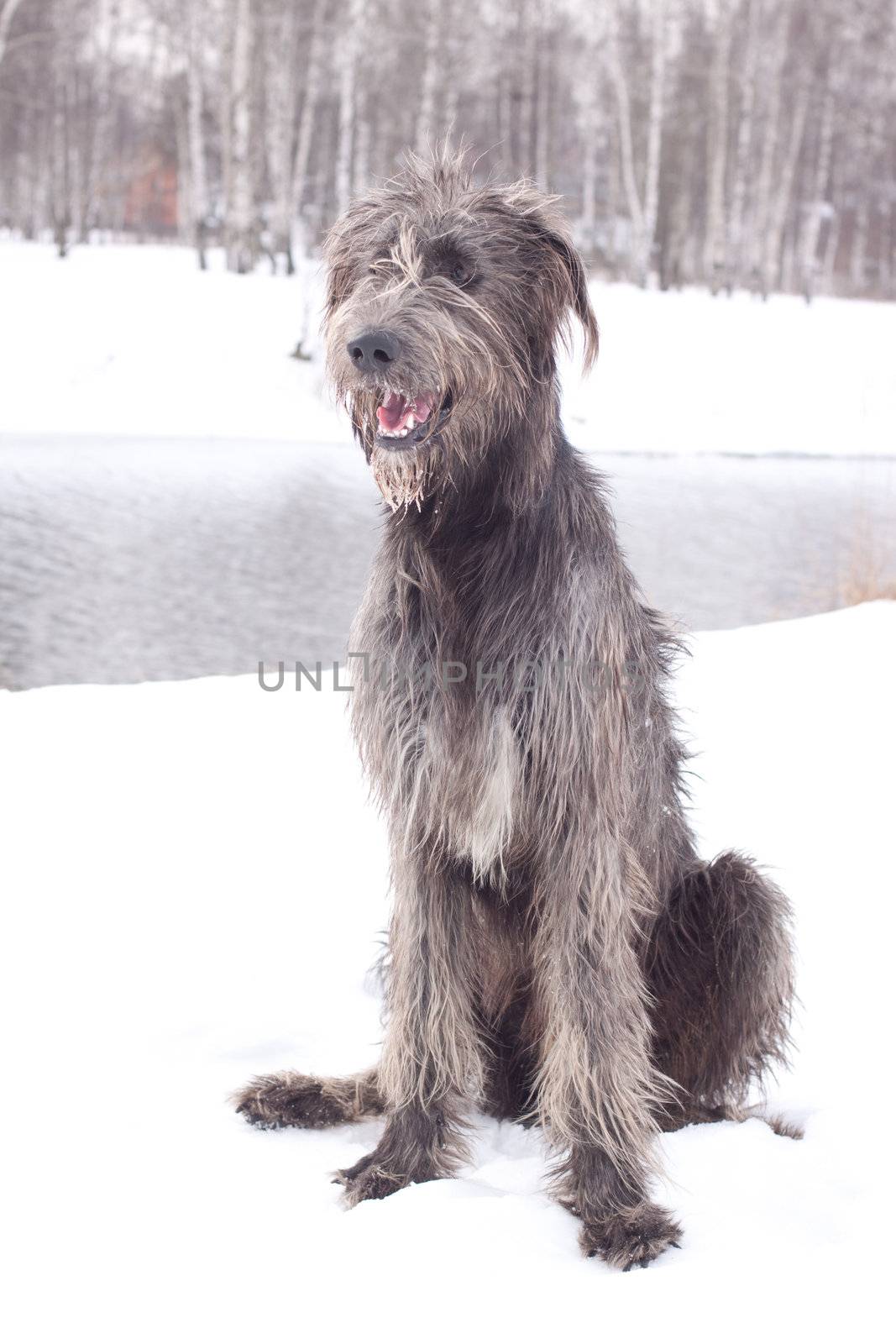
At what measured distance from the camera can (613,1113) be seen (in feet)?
8.75

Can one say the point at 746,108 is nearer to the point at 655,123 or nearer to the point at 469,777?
the point at 655,123

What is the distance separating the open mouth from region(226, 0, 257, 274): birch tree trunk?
2147 centimetres

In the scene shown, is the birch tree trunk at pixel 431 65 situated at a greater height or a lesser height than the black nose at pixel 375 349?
greater

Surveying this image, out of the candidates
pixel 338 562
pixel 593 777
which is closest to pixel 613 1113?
pixel 593 777

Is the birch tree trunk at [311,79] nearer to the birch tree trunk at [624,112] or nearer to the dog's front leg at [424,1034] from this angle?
the birch tree trunk at [624,112]

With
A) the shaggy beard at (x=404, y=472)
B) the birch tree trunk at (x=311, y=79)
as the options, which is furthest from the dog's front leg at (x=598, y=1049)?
the birch tree trunk at (x=311, y=79)

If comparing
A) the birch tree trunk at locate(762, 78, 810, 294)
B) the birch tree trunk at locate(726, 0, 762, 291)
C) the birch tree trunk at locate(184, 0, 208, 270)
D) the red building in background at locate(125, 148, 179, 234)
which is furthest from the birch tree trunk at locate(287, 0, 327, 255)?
the red building in background at locate(125, 148, 179, 234)

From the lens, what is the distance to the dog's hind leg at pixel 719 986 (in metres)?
2.90

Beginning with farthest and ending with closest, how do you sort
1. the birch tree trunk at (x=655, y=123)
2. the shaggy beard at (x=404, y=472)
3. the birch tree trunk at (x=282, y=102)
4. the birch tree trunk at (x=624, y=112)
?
1. the birch tree trunk at (x=624, y=112)
2. the birch tree trunk at (x=655, y=123)
3. the birch tree trunk at (x=282, y=102)
4. the shaggy beard at (x=404, y=472)

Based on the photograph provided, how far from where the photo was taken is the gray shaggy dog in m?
2.39

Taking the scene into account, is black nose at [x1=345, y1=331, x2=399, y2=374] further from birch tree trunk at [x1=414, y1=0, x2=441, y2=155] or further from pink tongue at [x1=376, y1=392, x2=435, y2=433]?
birch tree trunk at [x1=414, y1=0, x2=441, y2=155]

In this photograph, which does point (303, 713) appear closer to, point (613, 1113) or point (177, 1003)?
point (177, 1003)

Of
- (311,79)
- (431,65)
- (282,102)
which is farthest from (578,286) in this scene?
(311,79)

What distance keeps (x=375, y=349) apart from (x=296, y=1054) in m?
1.98
